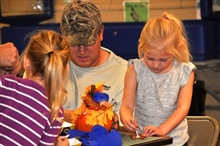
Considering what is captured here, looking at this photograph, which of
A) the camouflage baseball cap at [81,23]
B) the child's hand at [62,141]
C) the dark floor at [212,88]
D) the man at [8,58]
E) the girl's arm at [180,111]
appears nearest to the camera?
the child's hand at [62,141]

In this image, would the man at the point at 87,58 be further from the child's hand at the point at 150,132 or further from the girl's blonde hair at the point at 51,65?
the girl's blonde hair at the point at 51,65

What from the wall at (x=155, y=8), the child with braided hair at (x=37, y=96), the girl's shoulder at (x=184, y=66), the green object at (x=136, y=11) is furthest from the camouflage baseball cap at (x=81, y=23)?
the wall at (x=155, y=8)

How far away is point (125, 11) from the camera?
3.29 metres

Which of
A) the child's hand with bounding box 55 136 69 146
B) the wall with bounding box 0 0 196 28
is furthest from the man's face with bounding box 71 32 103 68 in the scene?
the wall with bounding box 0 0 196 28

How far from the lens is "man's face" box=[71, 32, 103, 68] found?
2.10m

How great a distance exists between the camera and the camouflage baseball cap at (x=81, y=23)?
2.05 m

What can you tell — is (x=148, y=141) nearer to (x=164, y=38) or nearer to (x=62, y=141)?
(x=62, y=141)

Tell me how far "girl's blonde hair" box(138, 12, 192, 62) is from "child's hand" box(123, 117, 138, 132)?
261 millimetres

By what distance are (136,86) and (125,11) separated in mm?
1425

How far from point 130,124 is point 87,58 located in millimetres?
483

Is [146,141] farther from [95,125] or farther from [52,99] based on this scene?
[52,99]

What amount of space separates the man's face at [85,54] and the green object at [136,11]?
1121mm

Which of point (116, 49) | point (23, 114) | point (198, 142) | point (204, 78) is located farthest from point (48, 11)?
point (23, 114)

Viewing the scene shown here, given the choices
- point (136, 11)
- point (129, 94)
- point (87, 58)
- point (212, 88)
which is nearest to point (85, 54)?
point (87, 58)
